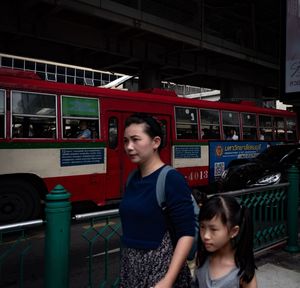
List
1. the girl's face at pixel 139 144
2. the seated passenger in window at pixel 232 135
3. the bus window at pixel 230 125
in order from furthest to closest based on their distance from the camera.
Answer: the seated passenger in window at pixel 232 135
the bus window at pixel 230 125
the girl's face at pixel 139 144

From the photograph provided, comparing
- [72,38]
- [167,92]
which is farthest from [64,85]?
[72,38]

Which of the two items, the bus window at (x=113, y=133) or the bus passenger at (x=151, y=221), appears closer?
the bus passenger at (x=151, y=221)

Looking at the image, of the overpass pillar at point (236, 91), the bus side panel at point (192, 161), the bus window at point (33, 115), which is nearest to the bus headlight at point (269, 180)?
the bus side panel at point (192, 161)

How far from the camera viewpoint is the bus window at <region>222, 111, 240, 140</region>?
37.5 feet

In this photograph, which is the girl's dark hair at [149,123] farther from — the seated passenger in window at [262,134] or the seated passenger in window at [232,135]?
the seated passenger in window at [262,134]

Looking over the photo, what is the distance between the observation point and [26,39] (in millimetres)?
14984

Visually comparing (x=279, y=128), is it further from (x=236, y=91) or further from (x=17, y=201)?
(x=17, y=201)

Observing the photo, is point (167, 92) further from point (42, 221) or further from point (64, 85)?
point (42, 221)

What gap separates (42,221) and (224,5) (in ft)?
66.5

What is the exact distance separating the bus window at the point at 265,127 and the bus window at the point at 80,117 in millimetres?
6850

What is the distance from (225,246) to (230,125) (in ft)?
32.6

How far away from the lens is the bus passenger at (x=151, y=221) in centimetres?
184

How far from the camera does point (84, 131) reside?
8.02 meters

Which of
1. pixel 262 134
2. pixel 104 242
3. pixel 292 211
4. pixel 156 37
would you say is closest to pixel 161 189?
pixel 104 242
